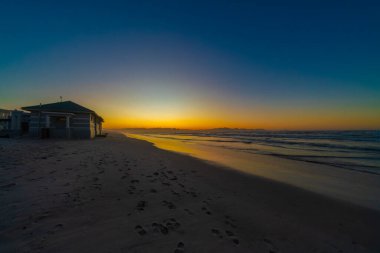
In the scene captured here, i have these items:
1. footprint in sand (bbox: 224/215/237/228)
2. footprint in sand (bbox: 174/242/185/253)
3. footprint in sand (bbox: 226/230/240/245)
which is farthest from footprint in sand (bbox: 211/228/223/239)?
footprint in sand (bbox: 174/242/185/253)

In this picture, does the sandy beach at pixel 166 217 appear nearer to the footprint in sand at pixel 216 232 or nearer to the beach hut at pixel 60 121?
the footprint in sand at pixel 216 232

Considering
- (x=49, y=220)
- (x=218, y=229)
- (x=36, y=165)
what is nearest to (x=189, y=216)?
(x=218, y=229)

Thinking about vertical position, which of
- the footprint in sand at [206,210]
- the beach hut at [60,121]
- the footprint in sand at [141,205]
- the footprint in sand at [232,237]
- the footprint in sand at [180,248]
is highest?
the beach hut at [60,121]

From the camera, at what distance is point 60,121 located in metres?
25.0

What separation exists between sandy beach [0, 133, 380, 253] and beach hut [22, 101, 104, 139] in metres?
19.1

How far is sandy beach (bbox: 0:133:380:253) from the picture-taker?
2934mm

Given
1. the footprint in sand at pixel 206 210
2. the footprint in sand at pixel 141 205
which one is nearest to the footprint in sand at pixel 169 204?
the footprint in sand at pixel 141 205

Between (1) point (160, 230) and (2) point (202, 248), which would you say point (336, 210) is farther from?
(1) point (160, 230)

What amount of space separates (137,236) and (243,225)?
2.06m

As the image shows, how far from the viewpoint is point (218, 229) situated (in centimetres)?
350

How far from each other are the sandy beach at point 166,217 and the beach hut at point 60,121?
19121 millimetres

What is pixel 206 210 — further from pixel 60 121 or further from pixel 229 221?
pixel 60 121

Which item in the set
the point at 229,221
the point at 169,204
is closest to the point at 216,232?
the point at 229,221

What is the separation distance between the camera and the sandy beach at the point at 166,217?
2.93 meters
